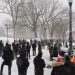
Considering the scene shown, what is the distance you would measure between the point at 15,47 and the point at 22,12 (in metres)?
31.4

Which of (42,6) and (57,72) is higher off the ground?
(42,6)

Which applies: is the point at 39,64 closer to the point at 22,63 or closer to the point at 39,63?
the point at 39,63

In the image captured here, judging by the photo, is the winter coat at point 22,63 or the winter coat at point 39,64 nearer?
the winter coat at point 22,63

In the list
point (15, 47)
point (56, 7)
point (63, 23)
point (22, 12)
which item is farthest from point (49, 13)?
point (15, 47)

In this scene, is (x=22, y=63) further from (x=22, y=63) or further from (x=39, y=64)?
(x=39, y=64)

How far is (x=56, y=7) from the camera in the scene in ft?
212

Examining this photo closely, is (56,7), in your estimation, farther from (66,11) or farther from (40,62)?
(40,62)

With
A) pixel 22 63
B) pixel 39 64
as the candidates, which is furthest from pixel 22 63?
pixel 39 64

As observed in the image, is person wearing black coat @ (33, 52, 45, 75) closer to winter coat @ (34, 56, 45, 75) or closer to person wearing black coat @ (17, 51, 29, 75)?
winter coat @ (34, 56, 45, 75)

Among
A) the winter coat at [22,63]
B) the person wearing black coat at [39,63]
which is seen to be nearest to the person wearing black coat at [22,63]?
the winter coat at [22,63]

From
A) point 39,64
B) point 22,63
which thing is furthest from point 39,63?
point 22,63

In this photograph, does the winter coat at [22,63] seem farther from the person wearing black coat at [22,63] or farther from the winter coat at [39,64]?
the winter coat at [39,64]

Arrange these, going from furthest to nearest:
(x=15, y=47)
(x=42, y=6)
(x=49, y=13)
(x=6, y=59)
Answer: (x=49, y=13) → (x=42, y=6) → (x=15, y=47) → (x=6, y=59)

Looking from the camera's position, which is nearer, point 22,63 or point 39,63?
point 22,63
